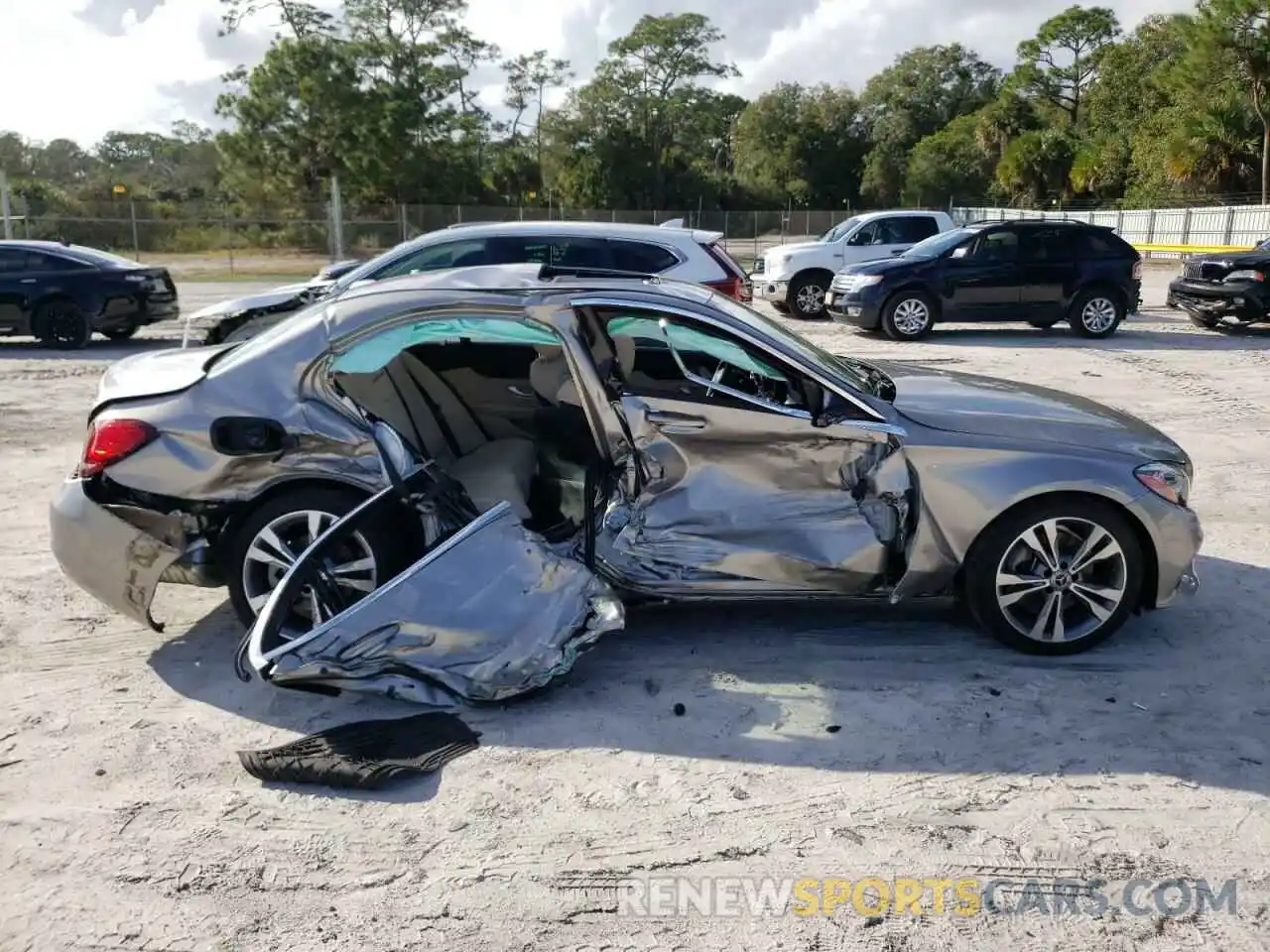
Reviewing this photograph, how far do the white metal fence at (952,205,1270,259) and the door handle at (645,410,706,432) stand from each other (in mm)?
28852

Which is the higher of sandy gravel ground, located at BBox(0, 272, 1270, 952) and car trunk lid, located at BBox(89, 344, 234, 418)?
car trunk lid, located at BBox(89, 344, 234, 418)

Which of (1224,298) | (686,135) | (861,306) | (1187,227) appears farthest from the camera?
(686,135)

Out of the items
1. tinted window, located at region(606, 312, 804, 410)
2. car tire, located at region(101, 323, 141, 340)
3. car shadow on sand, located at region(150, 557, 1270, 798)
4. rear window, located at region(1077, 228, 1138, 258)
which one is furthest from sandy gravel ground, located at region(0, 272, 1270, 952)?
rear window, located at region(1077, 228, 1138, 258)

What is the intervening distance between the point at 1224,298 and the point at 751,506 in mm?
14064

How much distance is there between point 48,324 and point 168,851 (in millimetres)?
13115

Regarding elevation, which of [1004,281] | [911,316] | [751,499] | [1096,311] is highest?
[1004,281]

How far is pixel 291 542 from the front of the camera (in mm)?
4340

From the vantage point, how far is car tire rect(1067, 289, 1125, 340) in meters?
15.1

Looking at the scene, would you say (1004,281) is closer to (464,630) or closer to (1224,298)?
(1224,298)

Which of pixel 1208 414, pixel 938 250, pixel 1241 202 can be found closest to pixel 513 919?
pixel 1208 414

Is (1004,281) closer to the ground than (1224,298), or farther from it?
farther from it

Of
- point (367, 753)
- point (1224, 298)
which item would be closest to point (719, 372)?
point (367, 753)

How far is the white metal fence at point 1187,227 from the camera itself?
31.8m

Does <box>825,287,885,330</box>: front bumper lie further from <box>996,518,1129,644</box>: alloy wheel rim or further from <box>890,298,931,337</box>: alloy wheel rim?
<box>996,518,1129,644</box>: alloy wheel rim
